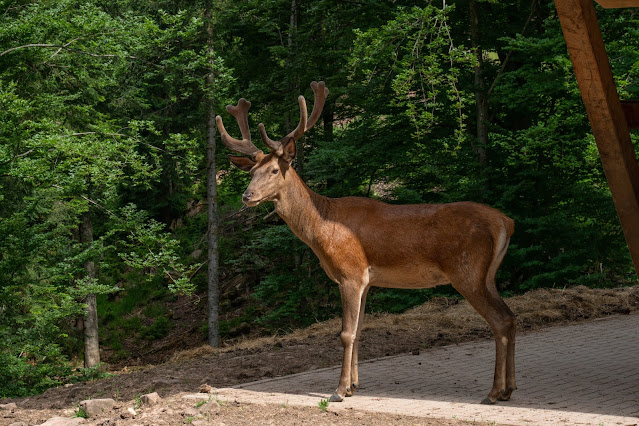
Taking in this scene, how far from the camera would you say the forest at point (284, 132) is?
15.3 metres

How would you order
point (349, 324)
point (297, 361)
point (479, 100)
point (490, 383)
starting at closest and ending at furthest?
point (349, 324), point (490, 383), point (297, 361), point (479, 100)

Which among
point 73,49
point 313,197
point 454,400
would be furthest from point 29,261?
point 454,400

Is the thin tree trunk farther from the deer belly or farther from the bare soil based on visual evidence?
the deer belly

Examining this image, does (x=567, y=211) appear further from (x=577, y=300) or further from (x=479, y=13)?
(x=479, y=13)

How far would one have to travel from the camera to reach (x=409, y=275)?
8.10m

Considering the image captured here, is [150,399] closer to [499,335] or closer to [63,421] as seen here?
[63,421]

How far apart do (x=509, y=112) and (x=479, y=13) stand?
8.38ft

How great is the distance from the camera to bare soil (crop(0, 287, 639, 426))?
281 inches

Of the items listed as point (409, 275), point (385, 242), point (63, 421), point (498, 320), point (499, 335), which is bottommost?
point (63, 421)

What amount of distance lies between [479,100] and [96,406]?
12.7m

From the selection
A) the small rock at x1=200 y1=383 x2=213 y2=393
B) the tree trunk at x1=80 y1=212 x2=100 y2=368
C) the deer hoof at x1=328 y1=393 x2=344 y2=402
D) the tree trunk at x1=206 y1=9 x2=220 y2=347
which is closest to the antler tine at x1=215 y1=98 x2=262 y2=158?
the small rock at x1=200 y1=383 x2=213 y2=393

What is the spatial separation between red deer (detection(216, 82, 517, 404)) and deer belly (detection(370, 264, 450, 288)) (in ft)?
0.03

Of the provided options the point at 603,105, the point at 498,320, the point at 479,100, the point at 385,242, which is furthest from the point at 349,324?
the point at 479,100

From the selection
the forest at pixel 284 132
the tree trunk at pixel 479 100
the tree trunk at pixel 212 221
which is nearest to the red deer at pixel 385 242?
the forest at pixel 284 132
